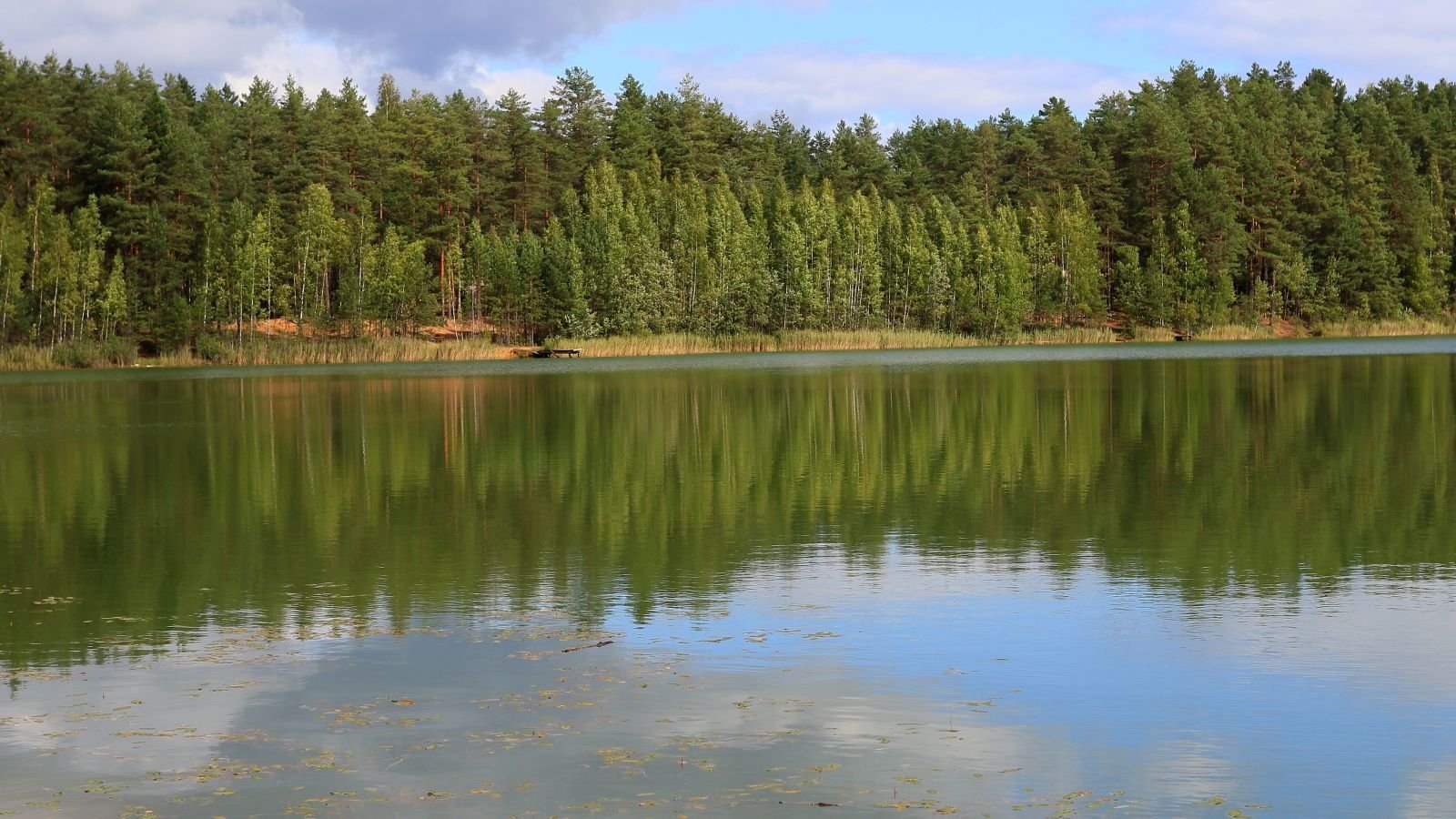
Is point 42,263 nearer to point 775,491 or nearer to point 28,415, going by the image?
point 28,415

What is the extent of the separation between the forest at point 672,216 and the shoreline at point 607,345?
2.66 m

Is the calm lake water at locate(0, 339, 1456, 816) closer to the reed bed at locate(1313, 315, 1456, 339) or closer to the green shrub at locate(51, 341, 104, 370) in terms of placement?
the green shrub at locate(51, 341, 104, 370)

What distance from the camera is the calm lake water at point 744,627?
8141mm

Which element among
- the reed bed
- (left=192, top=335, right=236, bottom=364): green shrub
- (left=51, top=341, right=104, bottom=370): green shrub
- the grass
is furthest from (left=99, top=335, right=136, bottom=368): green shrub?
the reed bed

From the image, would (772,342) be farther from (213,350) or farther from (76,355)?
(76,355)

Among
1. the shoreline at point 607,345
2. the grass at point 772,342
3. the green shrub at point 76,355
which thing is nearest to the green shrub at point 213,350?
the shoreline at point 607,345

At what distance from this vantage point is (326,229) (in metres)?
95.6

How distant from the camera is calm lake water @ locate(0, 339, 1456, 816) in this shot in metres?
8.14

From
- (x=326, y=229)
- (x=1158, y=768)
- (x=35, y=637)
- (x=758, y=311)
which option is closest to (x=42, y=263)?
(x=326, y=229)

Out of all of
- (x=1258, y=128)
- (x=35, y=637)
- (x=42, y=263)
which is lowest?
(x=35, y=637)

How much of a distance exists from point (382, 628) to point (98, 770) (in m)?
3.80

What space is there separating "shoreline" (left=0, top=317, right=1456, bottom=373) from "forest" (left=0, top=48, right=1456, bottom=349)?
2.66m

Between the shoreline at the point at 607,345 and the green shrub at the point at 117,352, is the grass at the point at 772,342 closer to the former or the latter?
the shoreline at the point at 607,345

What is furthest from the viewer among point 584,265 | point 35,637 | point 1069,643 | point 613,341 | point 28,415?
point 584,265
